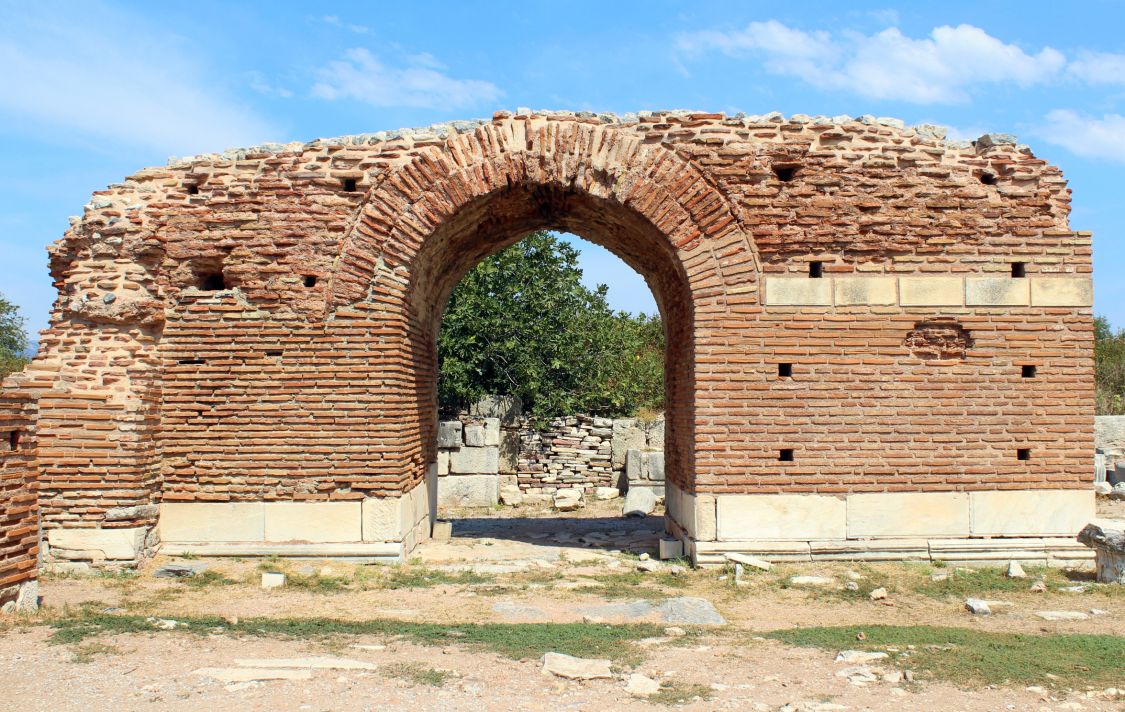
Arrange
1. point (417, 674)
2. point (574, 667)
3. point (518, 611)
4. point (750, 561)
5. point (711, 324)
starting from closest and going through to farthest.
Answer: point (417, 674), point (574, 667), point (518, 611), point (750, 561), point (711, 324)

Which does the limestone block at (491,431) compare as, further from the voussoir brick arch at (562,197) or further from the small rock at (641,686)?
the small rock at (641,686)

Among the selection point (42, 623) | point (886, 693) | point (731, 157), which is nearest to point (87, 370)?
point (42, 623)

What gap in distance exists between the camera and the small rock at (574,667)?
4828 mm

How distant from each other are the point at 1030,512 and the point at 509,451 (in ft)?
30.6

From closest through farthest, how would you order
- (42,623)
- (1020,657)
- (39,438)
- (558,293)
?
(1020,657)
(42,623)
(39,438)
(558,293)

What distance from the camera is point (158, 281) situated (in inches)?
335

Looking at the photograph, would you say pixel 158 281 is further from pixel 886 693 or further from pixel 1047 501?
pixel 1047 501

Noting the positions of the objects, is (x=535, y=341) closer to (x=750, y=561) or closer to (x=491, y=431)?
(x=491, y=431)

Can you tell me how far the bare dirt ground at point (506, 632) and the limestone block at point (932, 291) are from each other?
253 centimetres

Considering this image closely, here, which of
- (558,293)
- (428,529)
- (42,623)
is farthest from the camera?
(558,293)

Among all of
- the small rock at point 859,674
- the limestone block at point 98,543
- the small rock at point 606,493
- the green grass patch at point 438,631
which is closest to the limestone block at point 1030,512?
the small rock at point 859,674

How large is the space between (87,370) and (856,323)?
737cm

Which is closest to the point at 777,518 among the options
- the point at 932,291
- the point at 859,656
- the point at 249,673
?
the point at 932,291

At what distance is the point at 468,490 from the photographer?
592 inches
